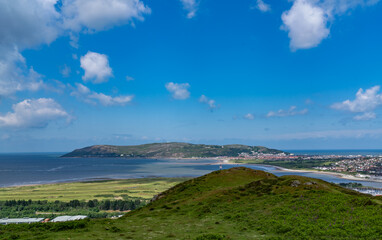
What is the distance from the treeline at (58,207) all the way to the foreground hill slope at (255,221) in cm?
6054

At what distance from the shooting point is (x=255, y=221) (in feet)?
84.4

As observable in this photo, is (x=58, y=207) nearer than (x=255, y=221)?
No

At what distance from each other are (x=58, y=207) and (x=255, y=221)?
296ft

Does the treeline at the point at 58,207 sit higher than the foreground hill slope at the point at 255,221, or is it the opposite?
the foreground hill slope at the point at 255,221

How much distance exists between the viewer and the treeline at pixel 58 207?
83.7 m

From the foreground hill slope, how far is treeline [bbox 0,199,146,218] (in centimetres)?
6054

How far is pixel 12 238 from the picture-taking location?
66.2 feet

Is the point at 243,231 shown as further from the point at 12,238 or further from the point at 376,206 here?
the point at 12,238

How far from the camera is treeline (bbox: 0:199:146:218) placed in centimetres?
8369

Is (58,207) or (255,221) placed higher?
(255,221)

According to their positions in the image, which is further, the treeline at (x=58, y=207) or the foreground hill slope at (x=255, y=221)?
the treeline at (x=58, y=207)

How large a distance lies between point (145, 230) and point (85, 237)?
6304mm

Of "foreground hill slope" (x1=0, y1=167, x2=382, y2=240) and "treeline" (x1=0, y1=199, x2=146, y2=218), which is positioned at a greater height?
"foreground hill slope" (x1=0, y1=167, x2=382, y2=240)

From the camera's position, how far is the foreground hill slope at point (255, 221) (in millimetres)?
20797
